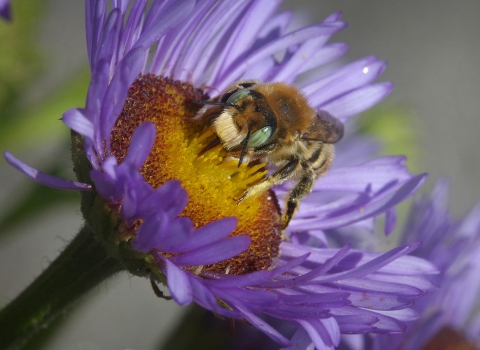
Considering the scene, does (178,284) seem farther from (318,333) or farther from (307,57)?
(307,57)

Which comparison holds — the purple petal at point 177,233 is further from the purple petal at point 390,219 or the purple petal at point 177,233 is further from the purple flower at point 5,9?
the purple petal at point 390,219

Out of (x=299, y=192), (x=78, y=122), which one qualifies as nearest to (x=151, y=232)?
(x=78, y=122)

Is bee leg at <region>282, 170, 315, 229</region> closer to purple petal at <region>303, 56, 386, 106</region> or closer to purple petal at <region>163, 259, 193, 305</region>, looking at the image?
purple petal at <region>303, 56, 386, 106</region>

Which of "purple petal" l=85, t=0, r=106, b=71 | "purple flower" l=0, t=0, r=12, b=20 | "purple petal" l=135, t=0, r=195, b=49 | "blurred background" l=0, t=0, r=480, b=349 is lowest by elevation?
"blurred background" l=0, t=0, r=480, b=349

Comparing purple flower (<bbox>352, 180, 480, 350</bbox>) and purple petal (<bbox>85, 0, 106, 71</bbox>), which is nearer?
purple petal (<bbox>85, 0, 106, 71</bbox>)

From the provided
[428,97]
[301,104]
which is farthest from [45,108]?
[428,97]

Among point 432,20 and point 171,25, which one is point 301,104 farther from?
point 432,20

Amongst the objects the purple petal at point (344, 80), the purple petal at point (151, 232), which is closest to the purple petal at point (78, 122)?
the purple petal at point (151, 232)

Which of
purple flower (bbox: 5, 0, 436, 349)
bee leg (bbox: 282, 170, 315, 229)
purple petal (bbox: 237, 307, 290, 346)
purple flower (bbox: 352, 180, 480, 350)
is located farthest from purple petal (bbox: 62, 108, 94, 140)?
purple flower (bbox: 352, 180, 480, 350)
